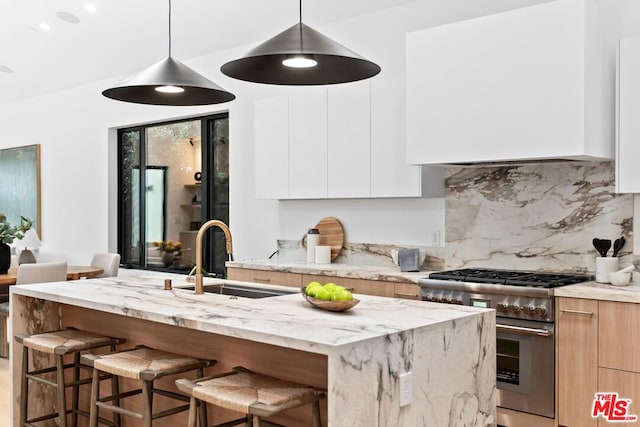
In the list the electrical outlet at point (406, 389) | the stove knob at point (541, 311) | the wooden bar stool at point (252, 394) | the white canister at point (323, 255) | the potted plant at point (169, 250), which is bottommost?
the wooden bar stool at point (252, 394)

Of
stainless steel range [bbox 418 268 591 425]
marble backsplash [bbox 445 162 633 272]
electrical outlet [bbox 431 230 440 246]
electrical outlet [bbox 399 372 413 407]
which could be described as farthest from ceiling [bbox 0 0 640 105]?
electrical outlet [bbox 399 372 413 407]

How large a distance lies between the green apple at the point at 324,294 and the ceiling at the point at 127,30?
291cm

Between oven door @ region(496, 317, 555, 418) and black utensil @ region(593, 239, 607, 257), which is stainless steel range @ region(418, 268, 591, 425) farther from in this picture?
black utensil @ region(593, 239, 607, 257)

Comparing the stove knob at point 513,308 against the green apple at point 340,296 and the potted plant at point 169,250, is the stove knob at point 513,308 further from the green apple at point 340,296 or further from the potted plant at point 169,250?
the potted plant at point 169,250

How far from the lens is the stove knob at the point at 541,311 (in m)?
3.75

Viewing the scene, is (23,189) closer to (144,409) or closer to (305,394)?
(144,409)

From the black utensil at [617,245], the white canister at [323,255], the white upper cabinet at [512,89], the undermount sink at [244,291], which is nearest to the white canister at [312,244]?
the white canister at [323,255]

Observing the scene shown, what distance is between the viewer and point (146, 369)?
2971 millimetres

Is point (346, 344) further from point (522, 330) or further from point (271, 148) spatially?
point (271, 148)

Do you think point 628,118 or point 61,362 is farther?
point 628,118

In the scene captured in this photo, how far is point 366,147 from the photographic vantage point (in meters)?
4.98

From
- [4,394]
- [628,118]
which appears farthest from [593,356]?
[4,394]

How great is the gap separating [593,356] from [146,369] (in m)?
2.26

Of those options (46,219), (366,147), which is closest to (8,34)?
(46,219)
